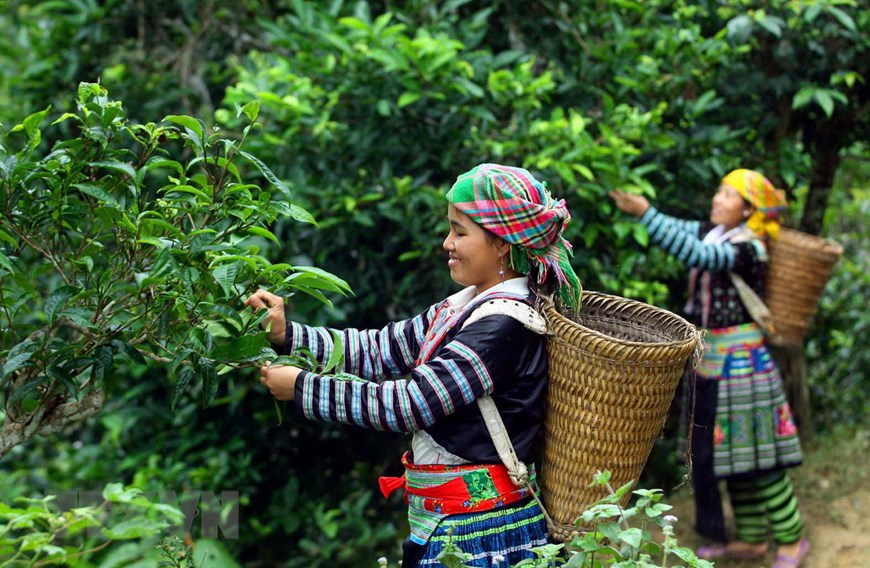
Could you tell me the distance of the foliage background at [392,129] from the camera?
401cm

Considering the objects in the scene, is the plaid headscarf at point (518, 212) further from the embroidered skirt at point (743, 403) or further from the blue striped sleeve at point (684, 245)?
the embroidered skirt at point (743, 403)

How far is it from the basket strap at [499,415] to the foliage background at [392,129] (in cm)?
144

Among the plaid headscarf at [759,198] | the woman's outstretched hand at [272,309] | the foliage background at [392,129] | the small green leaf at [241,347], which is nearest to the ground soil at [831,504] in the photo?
the foliage background at [392,129]

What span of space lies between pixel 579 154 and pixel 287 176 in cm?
115

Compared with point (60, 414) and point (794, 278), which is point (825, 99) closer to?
point (794, 278)

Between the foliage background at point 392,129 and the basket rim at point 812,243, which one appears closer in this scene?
the foliage background at point 392,129

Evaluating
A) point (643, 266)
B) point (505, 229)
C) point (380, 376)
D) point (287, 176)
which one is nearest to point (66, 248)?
point (380, 376)

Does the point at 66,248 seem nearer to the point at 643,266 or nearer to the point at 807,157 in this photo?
the point at 643,266

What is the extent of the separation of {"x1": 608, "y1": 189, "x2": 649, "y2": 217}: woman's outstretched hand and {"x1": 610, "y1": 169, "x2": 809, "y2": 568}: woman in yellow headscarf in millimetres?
89

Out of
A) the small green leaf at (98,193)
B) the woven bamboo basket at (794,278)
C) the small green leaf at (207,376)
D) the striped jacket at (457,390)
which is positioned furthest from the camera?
the woven bamboo basket at (794,278)

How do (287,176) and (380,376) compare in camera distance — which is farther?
(287,176)

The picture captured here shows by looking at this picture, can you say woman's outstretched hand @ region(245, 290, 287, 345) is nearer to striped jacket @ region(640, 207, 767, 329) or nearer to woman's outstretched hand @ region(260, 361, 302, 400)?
woman's outstretched hand @ region(260, 361, 302, 400)

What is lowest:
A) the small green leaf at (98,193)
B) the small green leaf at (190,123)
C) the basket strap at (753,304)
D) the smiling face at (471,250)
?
the basket strap at (753,304)

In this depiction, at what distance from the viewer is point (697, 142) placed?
172 inches
